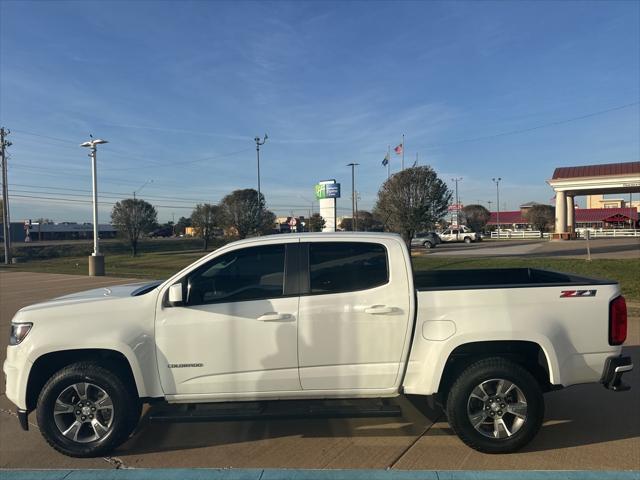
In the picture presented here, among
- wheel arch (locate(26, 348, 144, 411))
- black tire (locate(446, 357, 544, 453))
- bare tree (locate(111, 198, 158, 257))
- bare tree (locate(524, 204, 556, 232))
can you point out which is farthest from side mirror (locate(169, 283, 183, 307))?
bare tree (locate(524, 204, 556, 232))

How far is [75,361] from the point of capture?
4.25 meters

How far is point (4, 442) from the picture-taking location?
446 centimetres

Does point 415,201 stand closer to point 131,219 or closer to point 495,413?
point 495,413

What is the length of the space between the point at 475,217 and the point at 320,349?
85.0 m

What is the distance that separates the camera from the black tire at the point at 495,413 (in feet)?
13.1

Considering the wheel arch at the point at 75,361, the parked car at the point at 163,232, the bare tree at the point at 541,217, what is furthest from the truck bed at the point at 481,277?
the parked car at the point at 163,232

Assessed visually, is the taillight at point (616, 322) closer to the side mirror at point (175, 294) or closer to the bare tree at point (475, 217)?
the side mirror at point (175, 294)

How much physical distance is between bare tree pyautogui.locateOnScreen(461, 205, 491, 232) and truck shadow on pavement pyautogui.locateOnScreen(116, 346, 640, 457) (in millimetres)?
78095

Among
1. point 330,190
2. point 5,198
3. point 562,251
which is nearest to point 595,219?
point 330,190

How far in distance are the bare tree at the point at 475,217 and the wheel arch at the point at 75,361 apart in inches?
3152

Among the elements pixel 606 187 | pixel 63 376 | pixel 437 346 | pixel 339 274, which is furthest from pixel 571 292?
pixel 606 187

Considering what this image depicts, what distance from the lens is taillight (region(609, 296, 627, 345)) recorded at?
4051mm

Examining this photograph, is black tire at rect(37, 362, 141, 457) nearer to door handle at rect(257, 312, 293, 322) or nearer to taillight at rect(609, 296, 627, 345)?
door handle at rect(257, 312, 293, 322)

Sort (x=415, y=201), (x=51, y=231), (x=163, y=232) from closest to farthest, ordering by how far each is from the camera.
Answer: (x=415, y=201) < (x=51, y=231) < (x=163, y=232)
